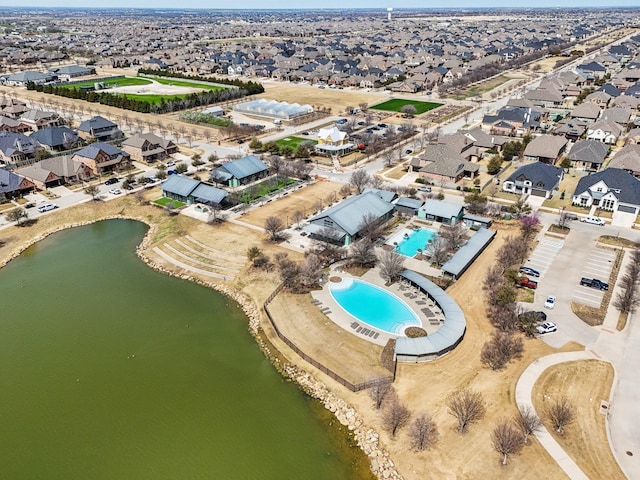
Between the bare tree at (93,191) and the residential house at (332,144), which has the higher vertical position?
the residential house at (332,144)

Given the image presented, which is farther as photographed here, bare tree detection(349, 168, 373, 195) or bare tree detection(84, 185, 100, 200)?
bare tree detection(84, 185, 100, 200)

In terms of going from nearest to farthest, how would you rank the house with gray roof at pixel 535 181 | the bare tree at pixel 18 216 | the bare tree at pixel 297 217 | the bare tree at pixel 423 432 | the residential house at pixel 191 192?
the bare tree at pixel 423 432
the bare tree at pixel 297 217
the bare tree at pixel 18 216
the residential house at pixel 191 192
the house with gray roof at pixel 535 181

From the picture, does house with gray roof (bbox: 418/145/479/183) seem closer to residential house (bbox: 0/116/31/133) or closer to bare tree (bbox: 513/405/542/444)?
bare tree (bbox: 513/405/542/444)

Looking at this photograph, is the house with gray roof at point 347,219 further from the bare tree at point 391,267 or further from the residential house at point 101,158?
the residential house at point 101,158


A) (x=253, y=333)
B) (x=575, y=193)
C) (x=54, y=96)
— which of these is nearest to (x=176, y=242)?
(x=253, y=333)

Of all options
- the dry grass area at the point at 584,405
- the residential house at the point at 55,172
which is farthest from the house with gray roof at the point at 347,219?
the residential house at the point at 55,172

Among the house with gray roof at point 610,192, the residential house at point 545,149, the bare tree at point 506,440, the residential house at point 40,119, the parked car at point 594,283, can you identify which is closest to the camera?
the bare tree at point 506,440

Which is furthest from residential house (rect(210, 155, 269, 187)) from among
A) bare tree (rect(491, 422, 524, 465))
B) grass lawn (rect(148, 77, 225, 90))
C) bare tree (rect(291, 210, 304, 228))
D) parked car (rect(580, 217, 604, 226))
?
grass lawn (rect(148, 77, 225, 90))
